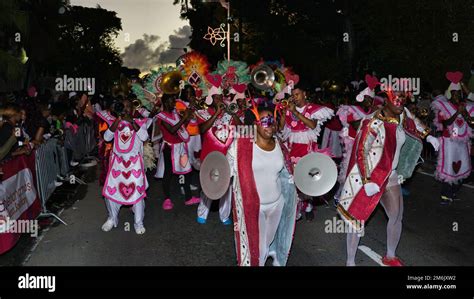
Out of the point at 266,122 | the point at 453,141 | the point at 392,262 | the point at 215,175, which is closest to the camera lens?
the point at 215,175

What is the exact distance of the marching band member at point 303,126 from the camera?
761 cm

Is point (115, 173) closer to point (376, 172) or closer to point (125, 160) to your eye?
point (125, 160)

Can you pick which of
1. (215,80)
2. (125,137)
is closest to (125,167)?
(125,137)

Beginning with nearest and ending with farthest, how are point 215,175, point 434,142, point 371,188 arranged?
1. point 215,175
2. point 371,188
3. point 434,142

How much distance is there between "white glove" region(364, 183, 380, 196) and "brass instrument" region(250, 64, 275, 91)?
13.1 ft

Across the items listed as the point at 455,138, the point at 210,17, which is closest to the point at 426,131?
the point at 455,138

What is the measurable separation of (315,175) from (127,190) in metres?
3.23

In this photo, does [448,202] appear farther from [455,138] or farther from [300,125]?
[300,125]

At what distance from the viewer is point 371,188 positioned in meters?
5.64

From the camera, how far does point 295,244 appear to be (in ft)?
23.7

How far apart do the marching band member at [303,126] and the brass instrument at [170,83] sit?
2870mm

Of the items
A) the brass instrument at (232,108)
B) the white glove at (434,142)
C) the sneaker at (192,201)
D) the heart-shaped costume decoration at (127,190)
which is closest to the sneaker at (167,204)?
the sneaker at (192,201)

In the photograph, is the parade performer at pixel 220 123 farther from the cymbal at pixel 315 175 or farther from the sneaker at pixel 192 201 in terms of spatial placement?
the cymbal at pixel 315 175
